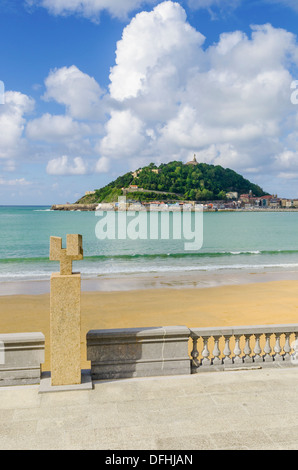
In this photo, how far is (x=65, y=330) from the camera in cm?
582

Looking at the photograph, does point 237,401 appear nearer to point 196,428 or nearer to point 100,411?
point 196,428

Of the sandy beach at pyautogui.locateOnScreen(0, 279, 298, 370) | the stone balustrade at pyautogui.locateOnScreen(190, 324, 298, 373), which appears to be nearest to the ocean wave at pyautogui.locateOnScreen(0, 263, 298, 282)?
the sandy beach at pyautogui.locateOnScreen(0, 279, 298, 370)

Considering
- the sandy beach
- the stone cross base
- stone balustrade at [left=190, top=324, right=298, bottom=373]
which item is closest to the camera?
the stone cross base

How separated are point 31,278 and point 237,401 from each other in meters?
22.1

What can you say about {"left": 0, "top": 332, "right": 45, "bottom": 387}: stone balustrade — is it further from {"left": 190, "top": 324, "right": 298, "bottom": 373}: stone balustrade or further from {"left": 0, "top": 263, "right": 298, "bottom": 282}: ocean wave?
{"left": 0, "top": 263, "right": 298, "bottom": 282}: ocean wave

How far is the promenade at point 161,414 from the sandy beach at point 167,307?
13.8 feet

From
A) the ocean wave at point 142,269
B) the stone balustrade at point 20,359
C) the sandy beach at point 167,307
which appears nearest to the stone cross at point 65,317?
the stone balustrade at point 20,359

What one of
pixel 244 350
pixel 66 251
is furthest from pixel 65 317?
pixel 244 350

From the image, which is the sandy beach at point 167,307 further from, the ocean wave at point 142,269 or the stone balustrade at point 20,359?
the ocean wave at point 142,269

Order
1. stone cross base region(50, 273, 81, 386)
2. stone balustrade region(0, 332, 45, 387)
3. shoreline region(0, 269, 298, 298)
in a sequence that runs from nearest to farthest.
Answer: stone cross base region(50, 273, 81, 386) → stone balustrade region(0, 332, 45, 387) → shoreline region(0, 269, 298, 298)

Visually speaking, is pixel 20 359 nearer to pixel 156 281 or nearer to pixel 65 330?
pixel 65 330

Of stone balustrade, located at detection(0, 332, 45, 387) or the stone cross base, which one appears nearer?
the stone cross base

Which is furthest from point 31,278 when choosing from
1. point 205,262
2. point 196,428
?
point 196,428

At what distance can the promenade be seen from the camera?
14.8 feet
